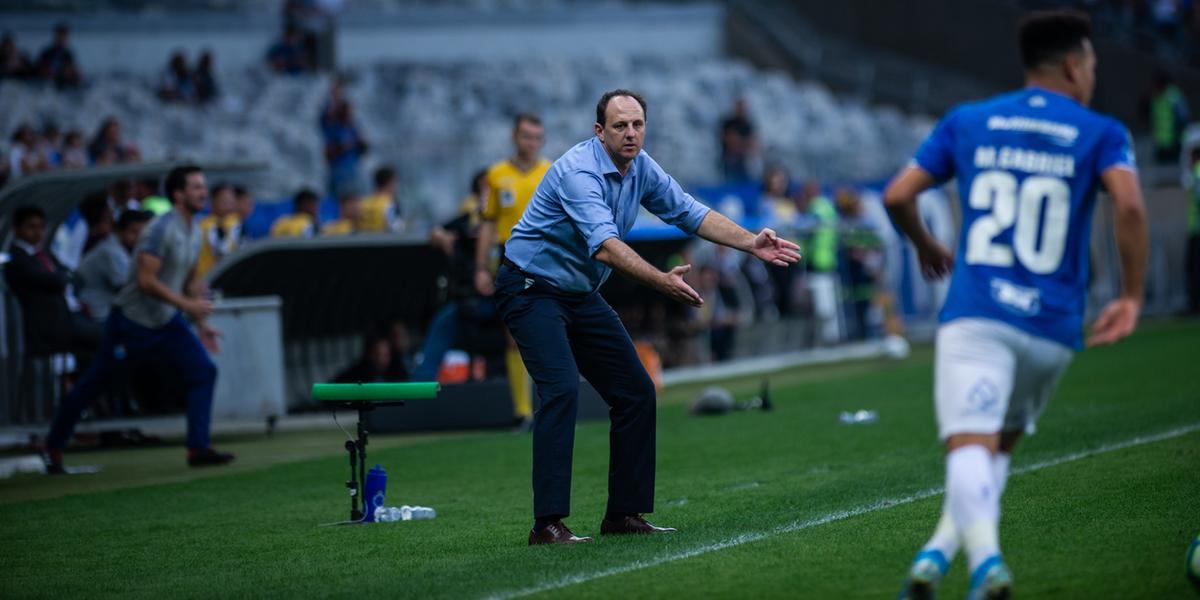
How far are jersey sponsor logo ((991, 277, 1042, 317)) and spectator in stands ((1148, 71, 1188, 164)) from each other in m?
23.5

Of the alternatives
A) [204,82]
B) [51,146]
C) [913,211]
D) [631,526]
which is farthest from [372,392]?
[204,82]

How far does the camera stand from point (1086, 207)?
18.8ft

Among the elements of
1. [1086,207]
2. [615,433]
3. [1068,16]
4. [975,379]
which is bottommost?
[615,433]

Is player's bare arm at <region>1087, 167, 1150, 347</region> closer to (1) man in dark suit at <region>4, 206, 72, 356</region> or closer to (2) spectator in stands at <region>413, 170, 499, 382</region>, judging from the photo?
(2) spectator in stands at <region>413, 170, 499, 382</region>

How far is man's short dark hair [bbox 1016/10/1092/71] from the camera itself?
580 centimetres

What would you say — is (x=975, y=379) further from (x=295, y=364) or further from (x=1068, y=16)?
(x=295, y=364)

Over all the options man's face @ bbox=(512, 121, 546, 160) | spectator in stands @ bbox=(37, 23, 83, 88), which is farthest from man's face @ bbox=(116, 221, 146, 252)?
spectator in stands @ bbox=(37, 23, 83, 88)

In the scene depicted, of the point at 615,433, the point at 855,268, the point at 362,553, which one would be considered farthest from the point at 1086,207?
the point at 855,268

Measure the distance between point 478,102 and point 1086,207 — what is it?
27246 millimetres

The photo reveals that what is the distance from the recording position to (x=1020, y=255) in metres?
5.68

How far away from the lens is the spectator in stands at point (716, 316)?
21.2 meters

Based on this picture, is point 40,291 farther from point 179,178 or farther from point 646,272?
point 646,272

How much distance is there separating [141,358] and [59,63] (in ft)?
59.1

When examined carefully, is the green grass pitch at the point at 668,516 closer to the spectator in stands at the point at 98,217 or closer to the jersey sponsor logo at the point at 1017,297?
the jersey sponsor logo at the point at 1017,297
